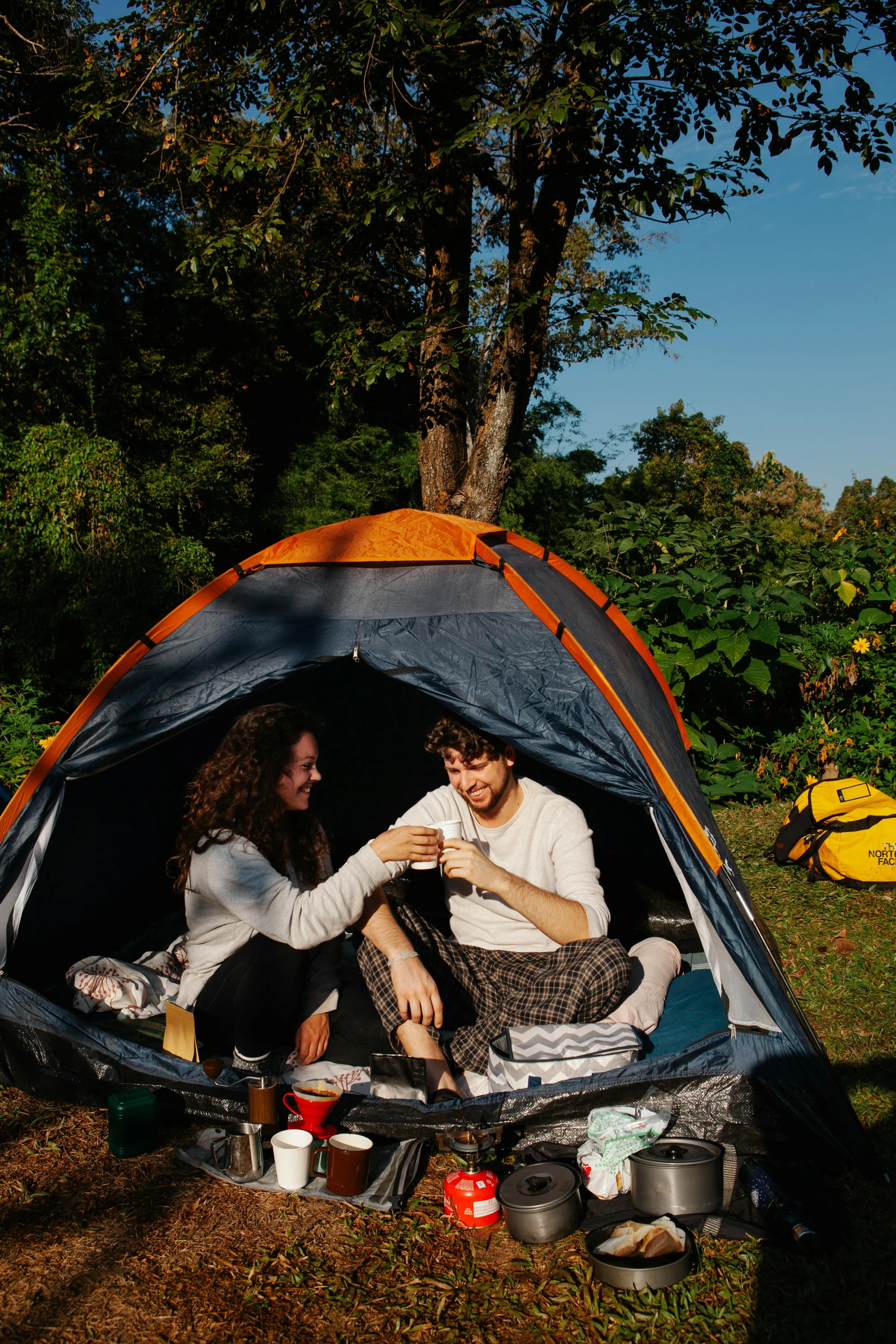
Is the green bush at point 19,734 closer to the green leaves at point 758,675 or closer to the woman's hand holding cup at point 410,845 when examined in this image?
the woman's hand holding cup at point 410,845

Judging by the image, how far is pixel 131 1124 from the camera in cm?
245

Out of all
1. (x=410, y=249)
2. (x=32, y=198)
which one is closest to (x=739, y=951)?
(x=410, y=249)

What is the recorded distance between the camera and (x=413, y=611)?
118 inches

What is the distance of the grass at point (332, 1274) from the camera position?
1.86 meters

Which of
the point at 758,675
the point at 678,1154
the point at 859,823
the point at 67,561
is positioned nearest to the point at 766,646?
the point at 758,675

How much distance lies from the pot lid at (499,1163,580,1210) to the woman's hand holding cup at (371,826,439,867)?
2.51 feet

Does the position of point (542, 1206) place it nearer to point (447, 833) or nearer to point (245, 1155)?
point (245, 1155)

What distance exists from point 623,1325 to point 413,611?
1.93m

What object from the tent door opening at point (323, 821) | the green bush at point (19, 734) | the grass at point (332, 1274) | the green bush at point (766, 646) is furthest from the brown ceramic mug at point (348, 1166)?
the green bush at point (766, 646)

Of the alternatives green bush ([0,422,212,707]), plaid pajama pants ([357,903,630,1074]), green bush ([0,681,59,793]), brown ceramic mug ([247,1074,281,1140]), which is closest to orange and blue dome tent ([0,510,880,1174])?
brown ceramic mug ([247,1074,281,1140])

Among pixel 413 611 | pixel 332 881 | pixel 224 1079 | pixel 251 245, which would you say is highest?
pixel 251 245

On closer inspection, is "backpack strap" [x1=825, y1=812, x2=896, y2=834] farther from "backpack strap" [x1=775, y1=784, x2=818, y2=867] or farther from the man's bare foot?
the man's bare foot

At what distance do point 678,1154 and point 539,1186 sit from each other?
1.08ft

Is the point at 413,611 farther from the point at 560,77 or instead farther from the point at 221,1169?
the point at 560,77
